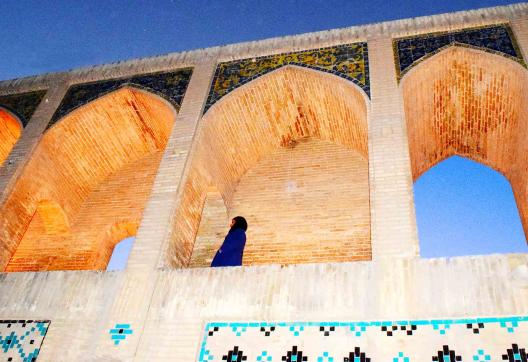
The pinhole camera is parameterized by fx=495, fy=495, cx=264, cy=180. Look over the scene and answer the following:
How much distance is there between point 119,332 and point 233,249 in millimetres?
1186

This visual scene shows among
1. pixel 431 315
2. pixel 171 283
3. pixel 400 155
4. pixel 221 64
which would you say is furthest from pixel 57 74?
pixel 431 315

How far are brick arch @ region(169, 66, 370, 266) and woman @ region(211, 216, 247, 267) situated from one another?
538mm

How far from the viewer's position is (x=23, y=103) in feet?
21.6

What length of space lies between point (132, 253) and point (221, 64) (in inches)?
112

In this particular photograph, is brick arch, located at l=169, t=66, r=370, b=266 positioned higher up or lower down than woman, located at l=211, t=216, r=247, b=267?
higher up

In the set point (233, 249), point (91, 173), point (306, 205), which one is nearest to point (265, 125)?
point (306, 205)

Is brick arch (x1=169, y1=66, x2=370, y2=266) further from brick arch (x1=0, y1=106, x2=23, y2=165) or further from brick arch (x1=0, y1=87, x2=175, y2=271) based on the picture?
brick arch (x1=0, y1=106, x2=23, y2=165)

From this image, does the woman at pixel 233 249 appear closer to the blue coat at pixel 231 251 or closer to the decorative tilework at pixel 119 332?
the blue coat at pixel 231 251

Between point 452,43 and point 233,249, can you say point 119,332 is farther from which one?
point 452,43

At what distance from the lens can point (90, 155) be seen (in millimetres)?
6660

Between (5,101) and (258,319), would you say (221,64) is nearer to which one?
(5,101)

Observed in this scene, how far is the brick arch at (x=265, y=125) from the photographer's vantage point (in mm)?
5199

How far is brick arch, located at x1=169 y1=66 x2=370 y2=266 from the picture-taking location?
17.1 feet

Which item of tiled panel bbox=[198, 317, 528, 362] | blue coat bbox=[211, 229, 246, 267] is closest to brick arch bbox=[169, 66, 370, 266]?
blue coat bbox=[211, 229, 246, 267]
